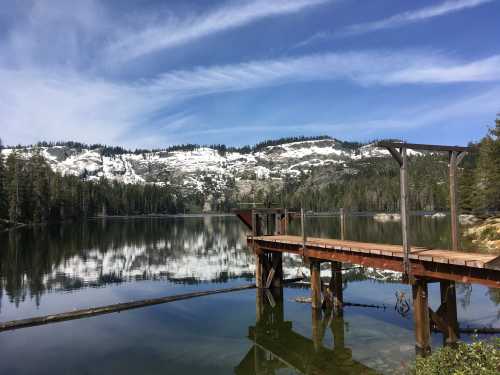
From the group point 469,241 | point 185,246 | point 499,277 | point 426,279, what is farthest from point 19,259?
point 469,241

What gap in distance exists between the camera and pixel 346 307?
27.9 m

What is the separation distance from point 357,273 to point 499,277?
88.3ft

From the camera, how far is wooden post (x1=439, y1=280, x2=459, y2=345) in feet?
62.3

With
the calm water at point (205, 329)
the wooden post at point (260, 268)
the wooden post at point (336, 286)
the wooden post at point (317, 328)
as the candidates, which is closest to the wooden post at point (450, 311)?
the calm water at point (205, 329)

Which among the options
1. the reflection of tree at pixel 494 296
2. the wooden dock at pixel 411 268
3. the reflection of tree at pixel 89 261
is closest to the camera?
the wooden dock at pixel 411 268

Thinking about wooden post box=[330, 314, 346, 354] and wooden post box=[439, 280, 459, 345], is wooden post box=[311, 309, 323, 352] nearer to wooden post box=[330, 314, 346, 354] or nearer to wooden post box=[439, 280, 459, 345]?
wooden post box=[330, 314, 346, 354]

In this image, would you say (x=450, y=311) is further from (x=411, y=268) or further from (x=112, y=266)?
(x=112, y=266)

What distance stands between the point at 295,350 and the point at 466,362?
11697mm

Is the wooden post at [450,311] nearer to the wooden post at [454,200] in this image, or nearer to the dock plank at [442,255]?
the dock plank at [442,255]

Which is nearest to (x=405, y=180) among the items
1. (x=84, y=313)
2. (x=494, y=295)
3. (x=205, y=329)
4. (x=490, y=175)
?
(x=205, y=329)

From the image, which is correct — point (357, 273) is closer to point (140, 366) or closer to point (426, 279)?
point (426, 279)

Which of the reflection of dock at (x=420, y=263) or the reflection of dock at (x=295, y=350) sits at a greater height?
the reflection of dock at (x=420, y=263)

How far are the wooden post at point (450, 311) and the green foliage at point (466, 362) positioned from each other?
29.9 feet

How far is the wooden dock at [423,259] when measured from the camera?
49.8 feet
